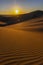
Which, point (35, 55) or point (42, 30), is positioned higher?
point (42, 30)

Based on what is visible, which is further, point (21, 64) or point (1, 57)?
point (1, 57)

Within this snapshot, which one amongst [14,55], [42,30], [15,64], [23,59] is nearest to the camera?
[15,64]

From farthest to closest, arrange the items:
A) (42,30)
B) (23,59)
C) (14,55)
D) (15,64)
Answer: (42,30)
(14,55)
(23,59)
(15,64)

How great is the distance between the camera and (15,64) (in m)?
4.35

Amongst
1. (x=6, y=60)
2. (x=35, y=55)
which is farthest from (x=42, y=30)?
(x=6, y=60)

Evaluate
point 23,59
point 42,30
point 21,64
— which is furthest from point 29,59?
point 42,30

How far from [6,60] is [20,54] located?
73cm

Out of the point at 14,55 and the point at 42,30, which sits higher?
the point at 42,30

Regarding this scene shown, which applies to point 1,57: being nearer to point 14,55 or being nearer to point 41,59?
point 14,55

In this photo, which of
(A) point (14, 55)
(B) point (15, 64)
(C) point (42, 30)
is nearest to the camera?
(B) point (15, 64)

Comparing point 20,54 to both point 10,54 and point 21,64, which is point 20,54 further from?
point 21,64

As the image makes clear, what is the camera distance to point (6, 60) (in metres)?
4.60

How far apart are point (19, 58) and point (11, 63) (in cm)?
47

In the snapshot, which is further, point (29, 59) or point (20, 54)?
point (20, 54)
